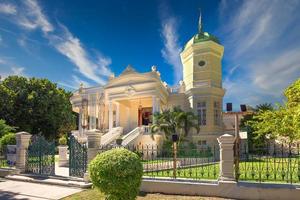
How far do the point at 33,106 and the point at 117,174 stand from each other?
27.4m

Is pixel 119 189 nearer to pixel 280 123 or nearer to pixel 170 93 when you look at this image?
pixel 280 123

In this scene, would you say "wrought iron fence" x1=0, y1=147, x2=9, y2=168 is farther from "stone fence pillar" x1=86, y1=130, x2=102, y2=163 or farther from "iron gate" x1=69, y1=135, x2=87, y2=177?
"stone fence pillar" x1=86, y1=130, x2=102, y2=163

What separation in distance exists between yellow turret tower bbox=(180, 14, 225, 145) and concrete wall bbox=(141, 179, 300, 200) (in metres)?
17.2

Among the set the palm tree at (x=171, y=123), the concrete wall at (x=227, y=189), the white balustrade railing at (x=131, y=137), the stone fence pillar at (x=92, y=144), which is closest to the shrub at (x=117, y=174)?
the concrete wall at (x=227, y=189)

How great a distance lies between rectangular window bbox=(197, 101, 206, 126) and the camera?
88.7ft

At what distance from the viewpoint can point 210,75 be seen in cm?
2795

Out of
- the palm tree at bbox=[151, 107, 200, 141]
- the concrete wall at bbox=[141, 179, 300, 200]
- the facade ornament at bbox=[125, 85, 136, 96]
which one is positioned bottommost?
the concrete wall at bbox=[141, 179, 300, 200]

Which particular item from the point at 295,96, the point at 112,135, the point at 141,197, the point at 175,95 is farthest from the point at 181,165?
the point at 175,95

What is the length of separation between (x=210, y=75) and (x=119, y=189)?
2206 cm

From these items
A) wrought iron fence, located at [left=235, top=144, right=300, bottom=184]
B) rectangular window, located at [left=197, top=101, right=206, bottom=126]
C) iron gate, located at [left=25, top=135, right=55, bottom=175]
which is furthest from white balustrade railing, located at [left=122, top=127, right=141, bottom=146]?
wrought iron fence, located at [left=235, top=144, right=300, bottom=184]

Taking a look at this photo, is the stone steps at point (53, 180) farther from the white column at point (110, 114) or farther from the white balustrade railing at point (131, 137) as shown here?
the white column at point (110, 114)

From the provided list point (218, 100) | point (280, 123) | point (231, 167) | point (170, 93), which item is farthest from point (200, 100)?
point (231, 167)

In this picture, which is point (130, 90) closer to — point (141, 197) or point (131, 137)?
point (131, 137)

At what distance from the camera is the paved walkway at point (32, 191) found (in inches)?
396
